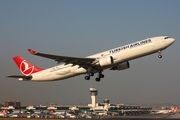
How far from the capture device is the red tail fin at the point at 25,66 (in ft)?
191

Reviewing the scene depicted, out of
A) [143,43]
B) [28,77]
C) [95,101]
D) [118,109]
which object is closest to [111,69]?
[143,43]

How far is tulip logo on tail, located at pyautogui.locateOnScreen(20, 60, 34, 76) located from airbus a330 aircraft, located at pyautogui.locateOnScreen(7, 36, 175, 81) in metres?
1.55

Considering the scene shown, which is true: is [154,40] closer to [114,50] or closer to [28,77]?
[114,50]

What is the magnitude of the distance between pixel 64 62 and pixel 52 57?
118 inches

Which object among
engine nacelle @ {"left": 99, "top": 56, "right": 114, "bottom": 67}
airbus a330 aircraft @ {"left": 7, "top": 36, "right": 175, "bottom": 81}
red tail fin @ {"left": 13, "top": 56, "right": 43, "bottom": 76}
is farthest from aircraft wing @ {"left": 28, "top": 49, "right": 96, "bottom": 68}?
red tail fin @ {"left": 13, "top": 56, "right": 43, "bottom": 76}

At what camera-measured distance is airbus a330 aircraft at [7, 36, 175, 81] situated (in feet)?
151

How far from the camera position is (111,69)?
5366 centimetres

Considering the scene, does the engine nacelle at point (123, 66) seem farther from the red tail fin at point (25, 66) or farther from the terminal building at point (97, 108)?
the terminal building at point (97, 108)

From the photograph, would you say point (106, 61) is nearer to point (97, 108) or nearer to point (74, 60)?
point (74, 60)

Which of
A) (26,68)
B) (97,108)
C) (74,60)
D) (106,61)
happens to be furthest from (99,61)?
(97,108)

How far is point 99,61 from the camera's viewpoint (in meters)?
48.2

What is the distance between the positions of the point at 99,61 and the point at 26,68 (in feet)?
60.3

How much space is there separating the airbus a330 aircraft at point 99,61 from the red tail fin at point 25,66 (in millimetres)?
1023

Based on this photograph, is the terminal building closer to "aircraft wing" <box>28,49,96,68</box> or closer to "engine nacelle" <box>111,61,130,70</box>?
"engine nacelle" <box>111,61,130,70</box>
